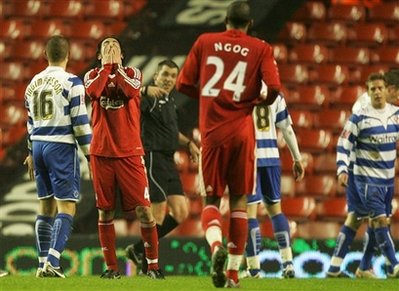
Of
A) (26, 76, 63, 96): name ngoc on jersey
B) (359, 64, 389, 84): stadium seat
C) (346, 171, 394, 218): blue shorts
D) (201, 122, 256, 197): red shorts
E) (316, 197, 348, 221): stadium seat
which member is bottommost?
(316, 197, 348, 221): stadium seat

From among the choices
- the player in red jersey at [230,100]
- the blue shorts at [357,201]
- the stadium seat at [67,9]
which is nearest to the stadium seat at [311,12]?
the stadium seat at [67,9]

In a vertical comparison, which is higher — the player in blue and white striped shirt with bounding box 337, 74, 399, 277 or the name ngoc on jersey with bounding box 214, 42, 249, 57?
the name ngoc on jersey with bounding box 214, 42, 249, 57

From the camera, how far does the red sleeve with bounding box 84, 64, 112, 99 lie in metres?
9.62

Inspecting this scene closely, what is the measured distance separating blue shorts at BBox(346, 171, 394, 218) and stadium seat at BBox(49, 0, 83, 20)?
6.72 m

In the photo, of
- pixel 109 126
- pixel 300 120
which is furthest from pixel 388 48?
pixel 109 126

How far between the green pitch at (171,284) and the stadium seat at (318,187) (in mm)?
4898

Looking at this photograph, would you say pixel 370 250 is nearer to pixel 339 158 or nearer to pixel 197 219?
pixel 339 158

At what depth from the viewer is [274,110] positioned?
37.9 feet

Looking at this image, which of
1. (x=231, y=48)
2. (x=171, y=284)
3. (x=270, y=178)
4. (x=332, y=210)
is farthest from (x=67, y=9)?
(x=231, y=48)

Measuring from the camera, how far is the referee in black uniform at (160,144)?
448 inches

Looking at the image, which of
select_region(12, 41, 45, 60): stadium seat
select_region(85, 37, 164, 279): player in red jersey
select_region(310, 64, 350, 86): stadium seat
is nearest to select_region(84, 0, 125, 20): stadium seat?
select_region(12, 41, 45, 60): stadium seat

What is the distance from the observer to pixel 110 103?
9719 mm

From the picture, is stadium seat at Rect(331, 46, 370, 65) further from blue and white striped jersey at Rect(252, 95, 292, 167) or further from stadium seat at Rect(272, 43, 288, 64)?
blue and white striped jersey at Rect(252, 95, 292, 167)

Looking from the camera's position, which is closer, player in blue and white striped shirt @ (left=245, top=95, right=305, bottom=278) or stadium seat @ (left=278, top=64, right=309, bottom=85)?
player in blue and white striped shirt @ (left=245, top=95, right=305, bottom=278)
